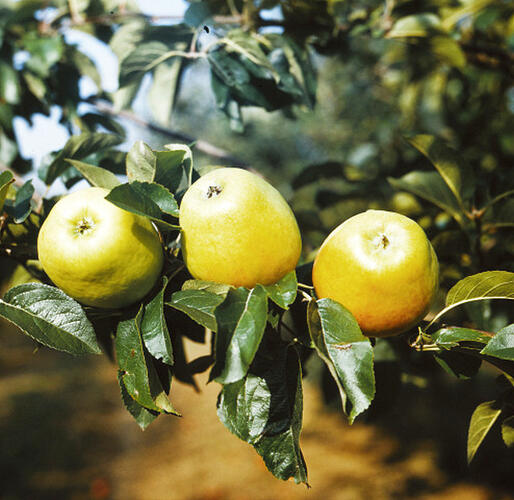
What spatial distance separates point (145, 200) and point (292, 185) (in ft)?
2.89

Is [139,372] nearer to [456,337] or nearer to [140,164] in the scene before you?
[140,164]

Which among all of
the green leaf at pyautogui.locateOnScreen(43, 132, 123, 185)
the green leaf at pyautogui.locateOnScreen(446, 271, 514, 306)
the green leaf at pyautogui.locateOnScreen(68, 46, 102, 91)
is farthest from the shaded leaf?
the green leaf at pyautogui.locateOnScreen(446, 271, 514, 306)

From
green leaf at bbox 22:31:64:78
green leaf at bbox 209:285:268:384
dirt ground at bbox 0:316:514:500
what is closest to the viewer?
green leaf at bbox 209:285:268:384

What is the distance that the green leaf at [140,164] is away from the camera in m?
0.68

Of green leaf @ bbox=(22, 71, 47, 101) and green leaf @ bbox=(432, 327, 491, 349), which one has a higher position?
green leaf @ bbox=(22, 71, 47, 101)

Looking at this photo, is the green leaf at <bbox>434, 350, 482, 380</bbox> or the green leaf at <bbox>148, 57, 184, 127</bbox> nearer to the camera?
the green leaf at <bbox>434, 350, 482, 380</bbox>

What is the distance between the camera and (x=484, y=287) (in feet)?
2.18

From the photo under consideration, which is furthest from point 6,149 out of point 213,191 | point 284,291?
point 284,291

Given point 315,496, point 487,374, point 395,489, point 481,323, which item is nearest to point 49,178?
point 481,323

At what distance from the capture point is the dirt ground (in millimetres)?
3402

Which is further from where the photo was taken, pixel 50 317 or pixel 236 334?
pixel 50 317

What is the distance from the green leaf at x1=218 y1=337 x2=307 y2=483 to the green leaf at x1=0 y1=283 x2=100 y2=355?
0.20 metres

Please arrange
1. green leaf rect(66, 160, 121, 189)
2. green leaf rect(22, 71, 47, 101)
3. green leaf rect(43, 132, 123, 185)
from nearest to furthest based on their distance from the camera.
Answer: green leaf rect(66, 160, 121, 189) < green leaf rect(43, 132, 123, 185) < green leaf rect(22, 71, 47, 101)

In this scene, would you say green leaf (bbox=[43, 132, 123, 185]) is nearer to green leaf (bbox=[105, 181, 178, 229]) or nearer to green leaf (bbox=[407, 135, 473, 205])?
green leaf (bbox=[105, 181, 178, 229])
